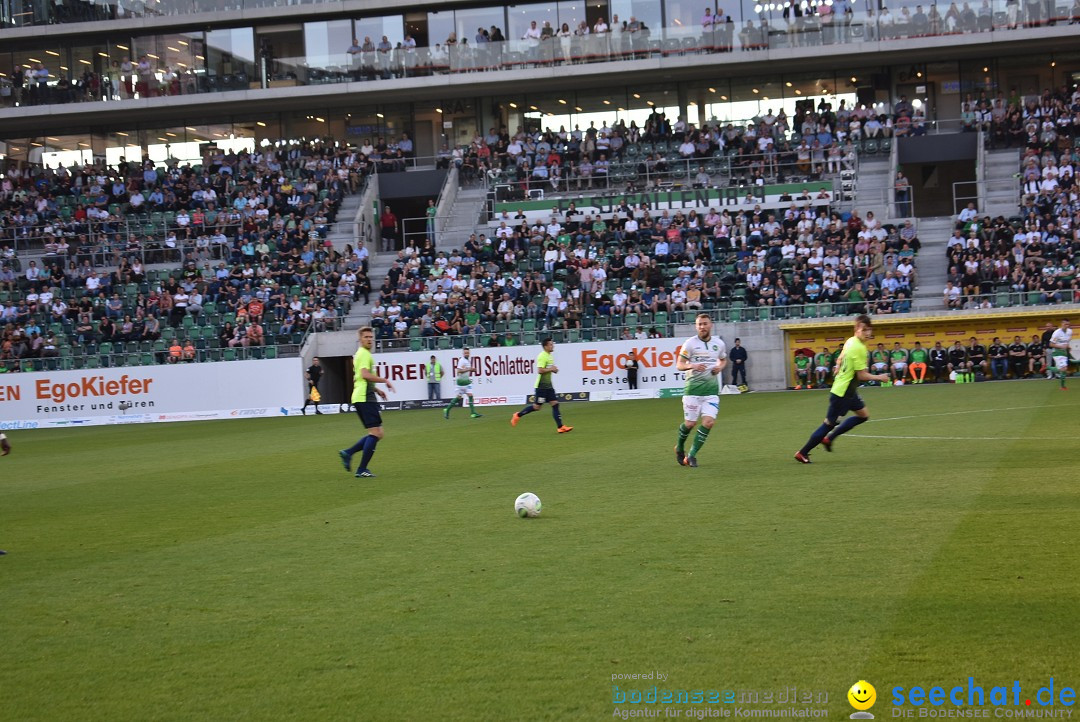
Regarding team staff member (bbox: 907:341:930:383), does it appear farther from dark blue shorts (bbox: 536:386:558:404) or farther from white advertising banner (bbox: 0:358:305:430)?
white advertising banner (bbox: 0:358:305:430)

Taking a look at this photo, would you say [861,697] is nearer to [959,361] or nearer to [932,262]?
[959,361]

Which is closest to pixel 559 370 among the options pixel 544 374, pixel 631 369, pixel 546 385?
pixel 631 369

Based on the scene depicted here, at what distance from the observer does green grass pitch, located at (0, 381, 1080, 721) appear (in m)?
6.31

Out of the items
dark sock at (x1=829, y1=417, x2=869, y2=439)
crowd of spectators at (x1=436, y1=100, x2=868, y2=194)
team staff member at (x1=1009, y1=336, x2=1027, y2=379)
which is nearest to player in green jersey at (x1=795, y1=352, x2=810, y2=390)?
team staff member at (x1=1009, y1=336, x2=1027, y2=379)

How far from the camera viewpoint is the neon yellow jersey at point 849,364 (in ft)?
51.8

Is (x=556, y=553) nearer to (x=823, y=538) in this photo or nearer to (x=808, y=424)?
(x=823, y=538)

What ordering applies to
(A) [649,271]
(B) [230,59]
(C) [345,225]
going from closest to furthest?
(A) [649,271]
(C) [345,225]
(B) [230,59]

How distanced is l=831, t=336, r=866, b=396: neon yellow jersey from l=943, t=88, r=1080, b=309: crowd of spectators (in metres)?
23.5

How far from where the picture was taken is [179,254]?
4872 cm

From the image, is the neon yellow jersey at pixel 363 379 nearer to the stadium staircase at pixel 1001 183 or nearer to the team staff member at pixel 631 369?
the team staff member at pixel 631 369

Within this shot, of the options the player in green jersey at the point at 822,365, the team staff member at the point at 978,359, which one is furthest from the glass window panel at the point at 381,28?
the team staff member at the point at 978,359

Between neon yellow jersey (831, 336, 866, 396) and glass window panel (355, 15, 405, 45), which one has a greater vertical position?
glass window panel (355, 15, 405, 45)

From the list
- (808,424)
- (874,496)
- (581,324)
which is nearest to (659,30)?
(581,324)

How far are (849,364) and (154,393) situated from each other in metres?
30.2
